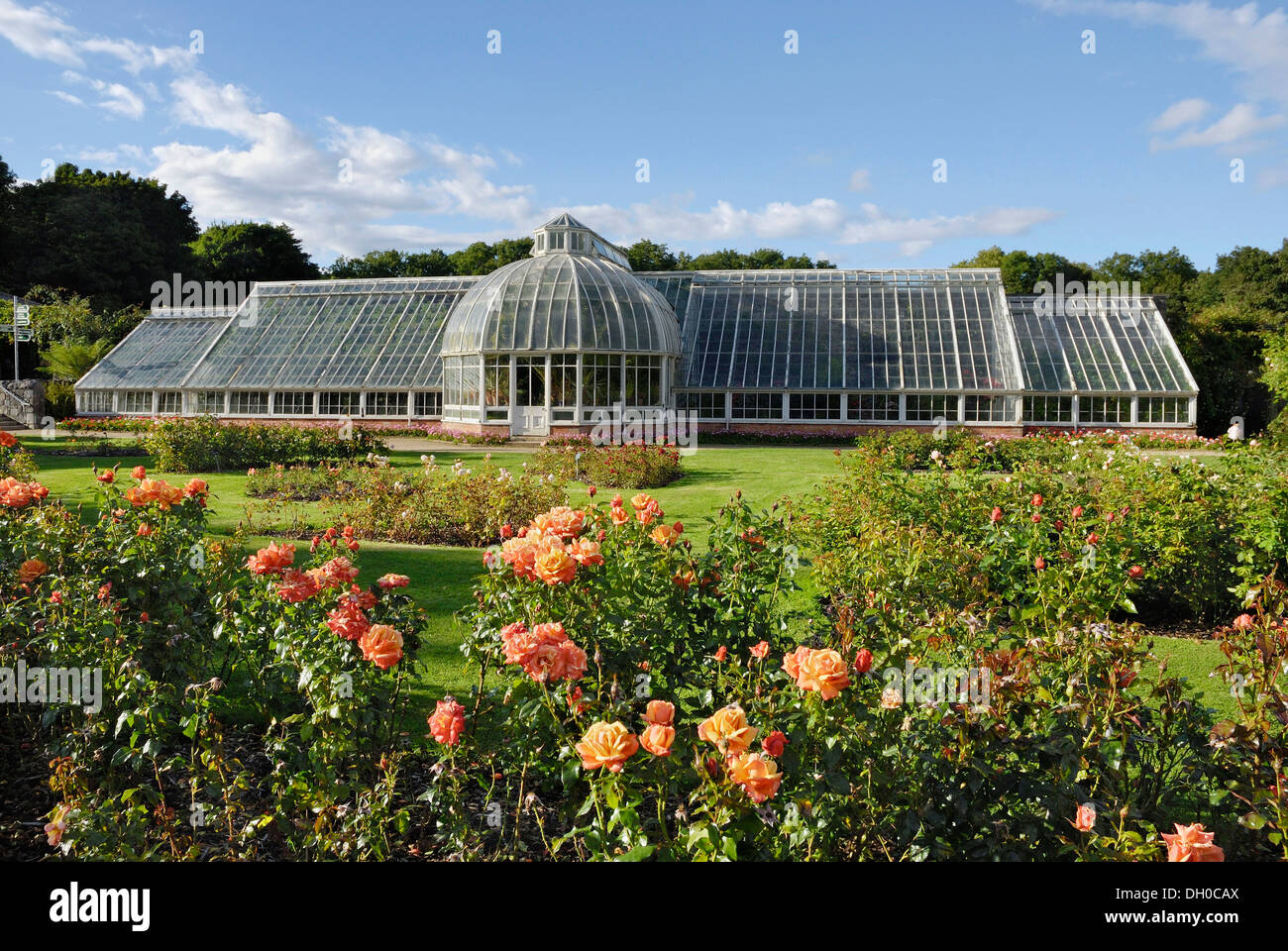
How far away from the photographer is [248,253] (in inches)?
2286

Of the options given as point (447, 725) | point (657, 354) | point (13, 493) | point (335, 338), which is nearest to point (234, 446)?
point (13, 493)

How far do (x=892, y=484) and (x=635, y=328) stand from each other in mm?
21246

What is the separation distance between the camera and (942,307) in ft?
106

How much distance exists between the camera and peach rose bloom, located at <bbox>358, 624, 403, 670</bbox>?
128 inches

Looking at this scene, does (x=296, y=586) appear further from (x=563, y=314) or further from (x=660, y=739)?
(x=563, y=314)

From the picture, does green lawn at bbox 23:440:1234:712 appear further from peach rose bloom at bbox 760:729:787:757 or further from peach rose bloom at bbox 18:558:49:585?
peach rose bloom at bbox 760:729:787:757

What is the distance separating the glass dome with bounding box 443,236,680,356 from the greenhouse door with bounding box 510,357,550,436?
2.06 ft

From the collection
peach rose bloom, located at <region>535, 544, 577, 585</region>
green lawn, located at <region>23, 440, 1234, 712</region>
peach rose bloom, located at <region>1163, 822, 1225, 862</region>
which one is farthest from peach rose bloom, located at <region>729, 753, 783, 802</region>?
green lawn, located at <region>23, 440, 1234, 712</region>

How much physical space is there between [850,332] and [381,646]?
3048 cm

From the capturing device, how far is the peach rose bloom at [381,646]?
325 centimetres

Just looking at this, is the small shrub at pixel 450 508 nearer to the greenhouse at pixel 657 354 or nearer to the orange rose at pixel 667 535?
the orange rose at pixel 667 535

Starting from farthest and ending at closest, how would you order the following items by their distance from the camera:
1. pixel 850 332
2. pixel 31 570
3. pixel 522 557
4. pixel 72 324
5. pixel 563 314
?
pixel 72 324
pixel 850 332
pixel 563 314
pixel 31 570
pixel 522 557

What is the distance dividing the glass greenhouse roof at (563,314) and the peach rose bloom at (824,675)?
2564 cm

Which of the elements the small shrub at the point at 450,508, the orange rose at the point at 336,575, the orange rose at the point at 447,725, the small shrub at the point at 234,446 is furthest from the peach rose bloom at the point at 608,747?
the small shrub at the point at 234,446
